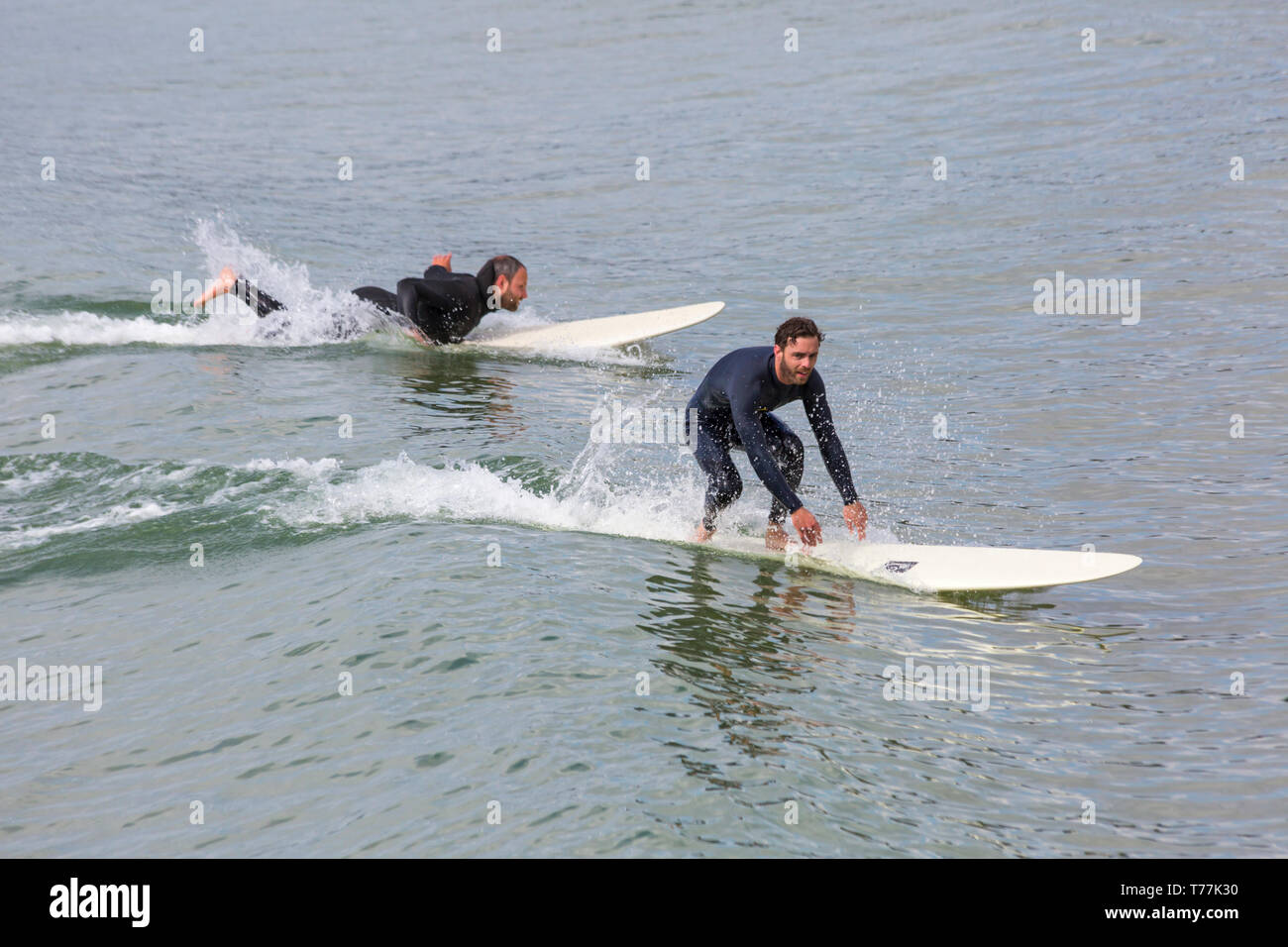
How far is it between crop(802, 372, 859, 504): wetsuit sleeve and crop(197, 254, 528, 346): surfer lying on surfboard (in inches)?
257

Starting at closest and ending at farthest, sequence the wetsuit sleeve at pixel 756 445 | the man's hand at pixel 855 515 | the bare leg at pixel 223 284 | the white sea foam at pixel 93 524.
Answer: the wetsuit sleeve at pixel 756 445 → the man's hand at pixel 855 515 → the white sea foam at pixel 93 524 → the bare leg at pixel 223 284

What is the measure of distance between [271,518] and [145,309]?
8.34 meters

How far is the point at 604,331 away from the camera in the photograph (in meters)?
15.0

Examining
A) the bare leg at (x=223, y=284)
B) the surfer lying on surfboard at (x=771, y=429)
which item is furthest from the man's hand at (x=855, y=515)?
the bare leg at (x=223, y=284)

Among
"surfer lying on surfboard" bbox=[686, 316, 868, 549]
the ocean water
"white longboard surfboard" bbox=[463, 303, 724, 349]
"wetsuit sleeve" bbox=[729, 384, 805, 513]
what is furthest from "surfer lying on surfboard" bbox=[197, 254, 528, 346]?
"wetsuit sleeve" bbox=[729, 384, 805, 513]

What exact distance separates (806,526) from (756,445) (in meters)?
0.64

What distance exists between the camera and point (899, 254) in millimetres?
19109

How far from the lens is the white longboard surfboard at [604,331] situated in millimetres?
14812

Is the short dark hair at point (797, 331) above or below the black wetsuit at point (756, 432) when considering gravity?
above

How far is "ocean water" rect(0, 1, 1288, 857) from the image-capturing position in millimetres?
5355

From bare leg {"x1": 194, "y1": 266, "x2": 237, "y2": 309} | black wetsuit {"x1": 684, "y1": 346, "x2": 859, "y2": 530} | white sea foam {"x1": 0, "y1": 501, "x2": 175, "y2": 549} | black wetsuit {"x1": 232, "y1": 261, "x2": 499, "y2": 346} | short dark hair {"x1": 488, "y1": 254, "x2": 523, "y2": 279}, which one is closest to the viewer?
black wetsuit {"x1": 684, "y1": 346, "x2": 859, "y2": 530}

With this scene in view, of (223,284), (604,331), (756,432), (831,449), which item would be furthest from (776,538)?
(223,284)

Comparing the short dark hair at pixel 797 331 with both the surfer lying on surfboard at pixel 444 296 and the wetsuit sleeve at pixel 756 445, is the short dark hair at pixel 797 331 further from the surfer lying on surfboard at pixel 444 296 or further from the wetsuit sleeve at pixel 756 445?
the surfer lying on surfboard at pixel 444 296

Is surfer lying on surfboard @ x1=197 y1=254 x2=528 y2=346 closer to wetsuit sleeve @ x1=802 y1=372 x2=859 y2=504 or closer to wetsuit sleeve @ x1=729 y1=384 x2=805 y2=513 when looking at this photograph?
wetsuit sleeve @ x1=729 y1=384 x2=805 y2=513
